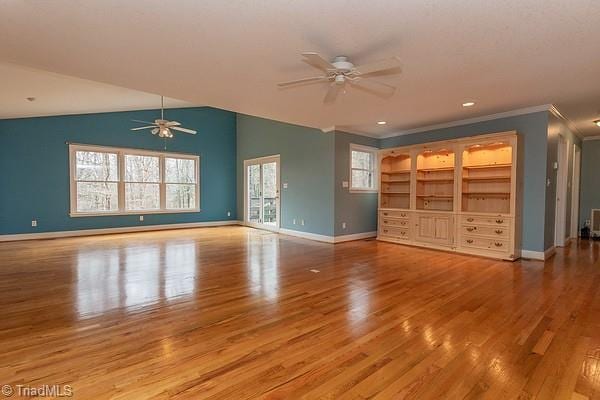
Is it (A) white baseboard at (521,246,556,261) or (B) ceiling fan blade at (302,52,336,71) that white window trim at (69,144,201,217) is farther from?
(A) white baseboard at (521,246,556,261)

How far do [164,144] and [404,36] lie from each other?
7470mm

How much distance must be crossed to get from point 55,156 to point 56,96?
217 centimetres

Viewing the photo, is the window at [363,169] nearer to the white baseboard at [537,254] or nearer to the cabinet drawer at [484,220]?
the cabinet drawer at [484,220]

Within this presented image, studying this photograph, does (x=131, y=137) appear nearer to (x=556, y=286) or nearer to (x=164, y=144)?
(x=164, y=144)

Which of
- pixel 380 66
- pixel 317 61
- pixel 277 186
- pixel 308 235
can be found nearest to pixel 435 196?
pixel 308 235

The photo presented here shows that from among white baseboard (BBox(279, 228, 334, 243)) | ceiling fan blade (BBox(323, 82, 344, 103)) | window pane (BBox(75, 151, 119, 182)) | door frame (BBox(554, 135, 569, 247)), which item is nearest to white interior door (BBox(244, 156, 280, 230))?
white baseboard (BBox(279, 228, 334, 243))

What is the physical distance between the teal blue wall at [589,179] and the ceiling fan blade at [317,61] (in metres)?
7.76

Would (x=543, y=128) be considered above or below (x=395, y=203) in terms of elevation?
above

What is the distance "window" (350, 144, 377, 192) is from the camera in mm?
6760

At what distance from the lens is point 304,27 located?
7.93 ft

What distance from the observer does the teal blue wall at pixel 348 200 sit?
6406 millimetres

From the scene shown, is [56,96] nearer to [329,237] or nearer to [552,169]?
[329,237]

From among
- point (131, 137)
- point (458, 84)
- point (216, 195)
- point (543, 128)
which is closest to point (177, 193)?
point (216, 195)

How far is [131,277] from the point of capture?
383 cm
